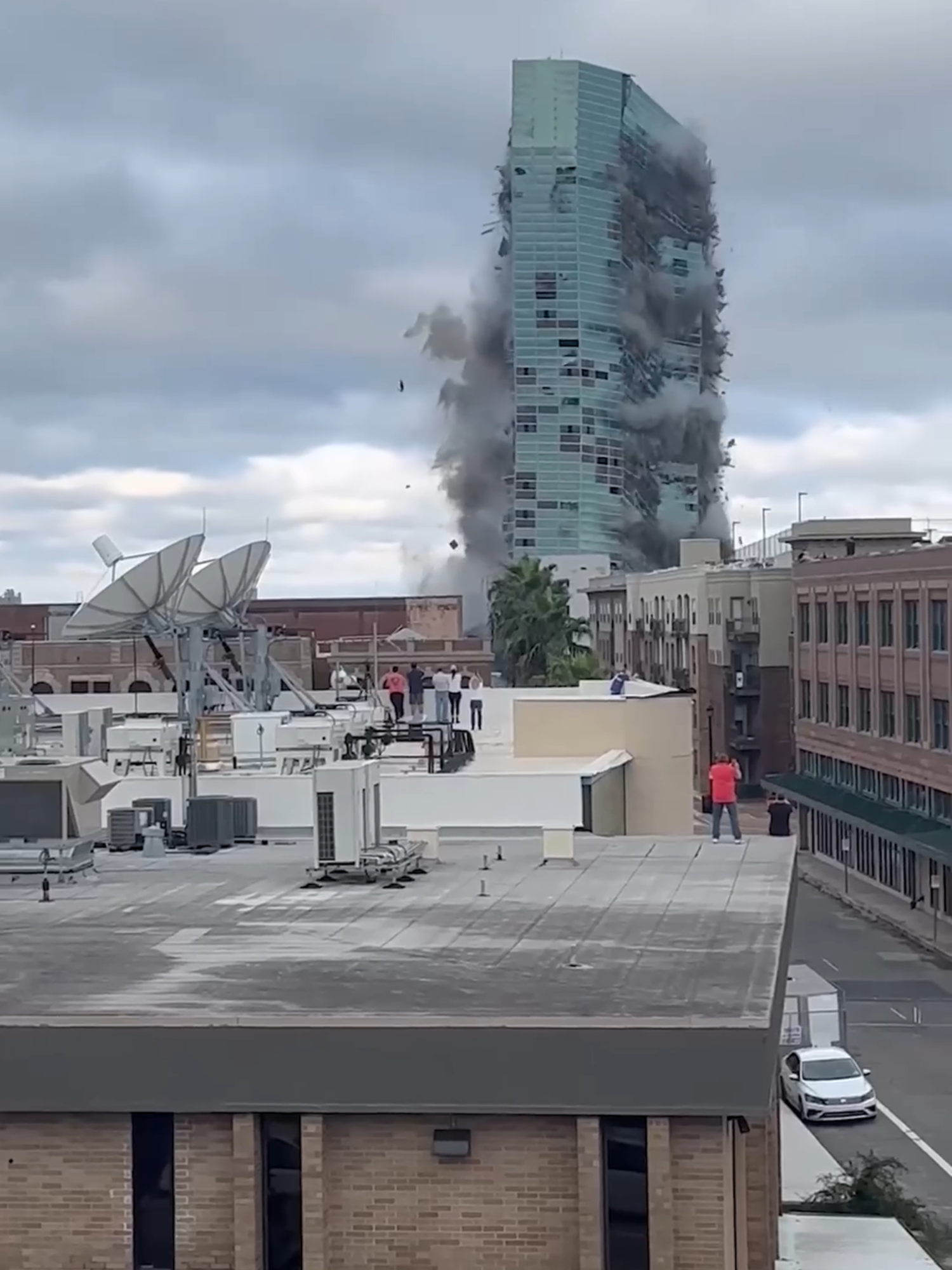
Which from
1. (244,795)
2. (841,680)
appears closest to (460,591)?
(841,680)

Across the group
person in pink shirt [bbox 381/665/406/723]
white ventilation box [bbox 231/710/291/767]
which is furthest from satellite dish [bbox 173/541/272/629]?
white ventilation box [bbox 231/710/291/767]

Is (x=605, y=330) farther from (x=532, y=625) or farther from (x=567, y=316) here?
(x=532, y=625)

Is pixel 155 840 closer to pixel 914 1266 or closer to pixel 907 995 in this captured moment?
pixel 914 1266

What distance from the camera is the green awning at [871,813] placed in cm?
5340

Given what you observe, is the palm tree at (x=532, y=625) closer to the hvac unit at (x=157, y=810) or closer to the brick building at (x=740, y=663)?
the brick building at (x=740, y=663)

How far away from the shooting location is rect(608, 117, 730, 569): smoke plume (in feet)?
570

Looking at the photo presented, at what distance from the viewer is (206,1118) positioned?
1143 cm

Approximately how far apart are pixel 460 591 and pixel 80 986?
6121 inches

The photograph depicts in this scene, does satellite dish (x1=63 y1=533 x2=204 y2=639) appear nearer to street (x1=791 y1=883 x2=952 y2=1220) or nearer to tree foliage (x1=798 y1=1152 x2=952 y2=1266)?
street (x1=791 y1=883 x2=952 y2=1220)

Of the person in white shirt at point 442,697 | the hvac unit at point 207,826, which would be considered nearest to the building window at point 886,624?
the person in white shirt at point 442,697

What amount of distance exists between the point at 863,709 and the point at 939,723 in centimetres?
1007

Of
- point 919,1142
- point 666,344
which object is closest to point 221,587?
point 919,1142

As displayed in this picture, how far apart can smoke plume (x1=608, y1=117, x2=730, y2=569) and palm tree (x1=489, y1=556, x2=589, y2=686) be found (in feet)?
245

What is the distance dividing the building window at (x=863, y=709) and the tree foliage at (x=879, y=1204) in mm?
43742
